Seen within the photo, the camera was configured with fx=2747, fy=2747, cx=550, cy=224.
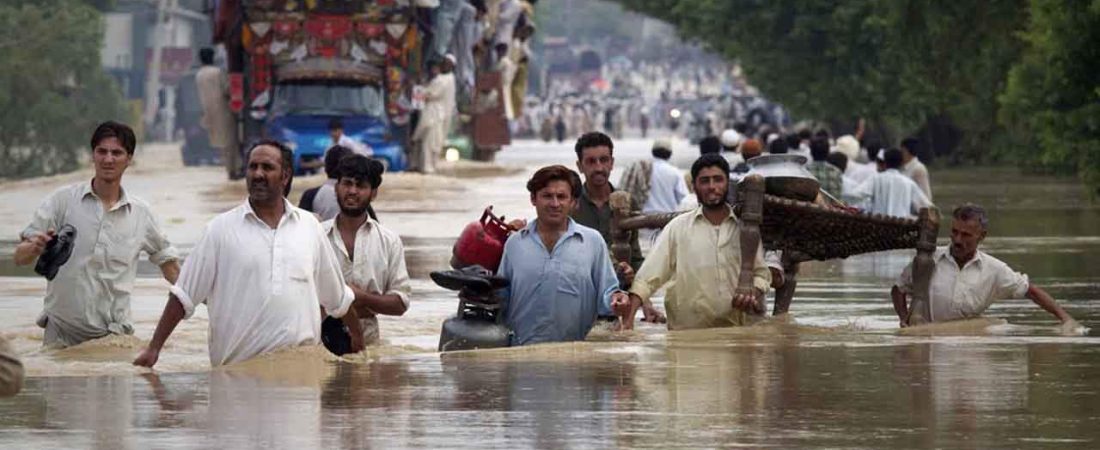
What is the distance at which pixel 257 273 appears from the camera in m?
11.4

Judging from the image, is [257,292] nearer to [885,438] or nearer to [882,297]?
[885,438]

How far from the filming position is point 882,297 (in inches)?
758

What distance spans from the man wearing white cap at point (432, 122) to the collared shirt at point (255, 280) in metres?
33.7

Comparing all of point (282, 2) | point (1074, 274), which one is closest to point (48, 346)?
point (1074, 274)

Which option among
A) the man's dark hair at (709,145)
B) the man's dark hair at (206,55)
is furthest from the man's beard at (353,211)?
the man's dark hair at (206,55)

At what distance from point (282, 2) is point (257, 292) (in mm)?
31697

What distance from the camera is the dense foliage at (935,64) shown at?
26.3 m

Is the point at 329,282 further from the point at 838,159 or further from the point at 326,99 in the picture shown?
the point at 326,99

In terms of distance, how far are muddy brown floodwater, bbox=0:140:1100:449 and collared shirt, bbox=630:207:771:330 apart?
178 mm

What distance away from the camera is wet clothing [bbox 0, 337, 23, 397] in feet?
25.1

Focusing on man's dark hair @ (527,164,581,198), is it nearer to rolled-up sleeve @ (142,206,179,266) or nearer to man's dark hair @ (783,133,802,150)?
rolled-up sleeve @ (142,206,179,266)

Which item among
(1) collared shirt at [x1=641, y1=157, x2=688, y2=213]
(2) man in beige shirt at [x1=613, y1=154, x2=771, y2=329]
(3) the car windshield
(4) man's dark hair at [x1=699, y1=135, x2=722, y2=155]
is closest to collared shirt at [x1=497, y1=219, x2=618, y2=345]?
(2) man in beige shirt at [x1=613, y1=154, x2=771, y2=329]

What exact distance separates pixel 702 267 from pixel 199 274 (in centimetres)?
333

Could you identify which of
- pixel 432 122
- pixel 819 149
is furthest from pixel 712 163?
pixel 432 122
